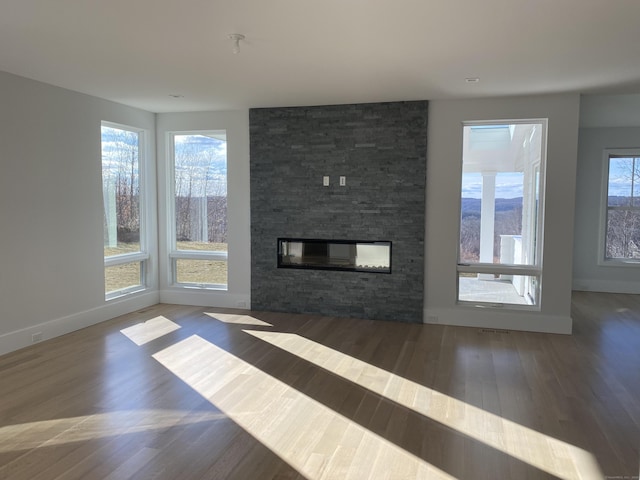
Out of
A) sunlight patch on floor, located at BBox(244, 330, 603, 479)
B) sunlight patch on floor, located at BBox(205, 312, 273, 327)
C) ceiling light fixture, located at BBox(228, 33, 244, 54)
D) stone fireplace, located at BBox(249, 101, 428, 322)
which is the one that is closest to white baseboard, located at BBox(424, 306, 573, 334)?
stone fireplace, located at BBox(249, 101, 428, 322)

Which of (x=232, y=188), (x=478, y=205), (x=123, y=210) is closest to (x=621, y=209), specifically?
(x=478, y=205)

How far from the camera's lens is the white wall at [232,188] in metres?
5.98

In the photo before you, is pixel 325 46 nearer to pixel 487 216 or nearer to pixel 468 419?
pixel 468 419

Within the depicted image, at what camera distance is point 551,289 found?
512 cm

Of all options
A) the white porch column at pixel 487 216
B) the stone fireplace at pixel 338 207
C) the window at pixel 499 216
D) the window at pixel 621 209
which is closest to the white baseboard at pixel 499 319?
the window at pixel 499 216

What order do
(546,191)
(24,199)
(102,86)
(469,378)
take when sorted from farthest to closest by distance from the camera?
(546,191)
(102,86)
(24,199)
(469,378)

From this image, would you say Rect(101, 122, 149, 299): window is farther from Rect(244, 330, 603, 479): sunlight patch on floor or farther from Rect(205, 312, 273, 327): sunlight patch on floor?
Rect(244, 330, 603, 479): sunlight patch on floor

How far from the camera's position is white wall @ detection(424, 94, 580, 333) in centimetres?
500

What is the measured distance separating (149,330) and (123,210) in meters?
1.67

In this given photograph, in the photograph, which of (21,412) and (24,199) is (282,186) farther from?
(21,412)

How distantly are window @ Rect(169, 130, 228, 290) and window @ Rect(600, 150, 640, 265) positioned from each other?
20.2 ft

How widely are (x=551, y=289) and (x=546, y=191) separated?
107cm

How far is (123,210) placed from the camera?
19.1 ft

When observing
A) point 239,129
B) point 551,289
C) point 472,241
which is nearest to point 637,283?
point 551,289
